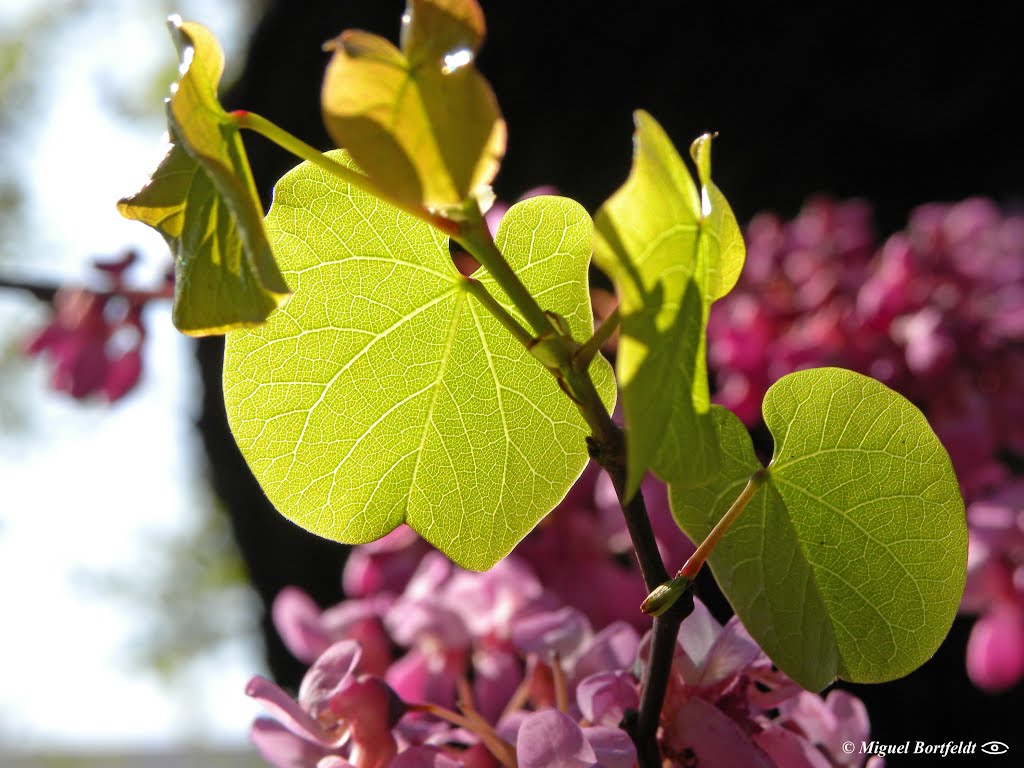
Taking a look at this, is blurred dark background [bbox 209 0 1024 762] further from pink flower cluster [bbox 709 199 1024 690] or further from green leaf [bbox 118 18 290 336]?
green leaf [bbox 118 18 290 336]

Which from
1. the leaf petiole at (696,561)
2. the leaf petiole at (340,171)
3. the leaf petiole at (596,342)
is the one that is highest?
the leaf petiole at (340,171)

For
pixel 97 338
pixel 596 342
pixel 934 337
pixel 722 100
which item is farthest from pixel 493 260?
pixel 722 100

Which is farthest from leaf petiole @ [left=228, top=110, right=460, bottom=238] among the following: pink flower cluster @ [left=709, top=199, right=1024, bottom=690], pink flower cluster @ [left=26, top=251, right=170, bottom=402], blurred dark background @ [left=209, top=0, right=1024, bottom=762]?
blurred dark background @ [left=209, top=0, right=1024, bottom=762]

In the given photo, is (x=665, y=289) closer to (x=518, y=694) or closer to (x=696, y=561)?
(x=696, y=561)

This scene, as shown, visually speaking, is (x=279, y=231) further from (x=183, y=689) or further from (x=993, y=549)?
(x=183, y=689)

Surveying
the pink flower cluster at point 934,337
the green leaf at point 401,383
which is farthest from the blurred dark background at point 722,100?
the green leaf at point 401,383

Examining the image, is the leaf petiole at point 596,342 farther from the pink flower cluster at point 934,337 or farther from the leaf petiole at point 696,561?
the pink flower cluster at point 934,337

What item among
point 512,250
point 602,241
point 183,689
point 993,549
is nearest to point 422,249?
point 512,250
